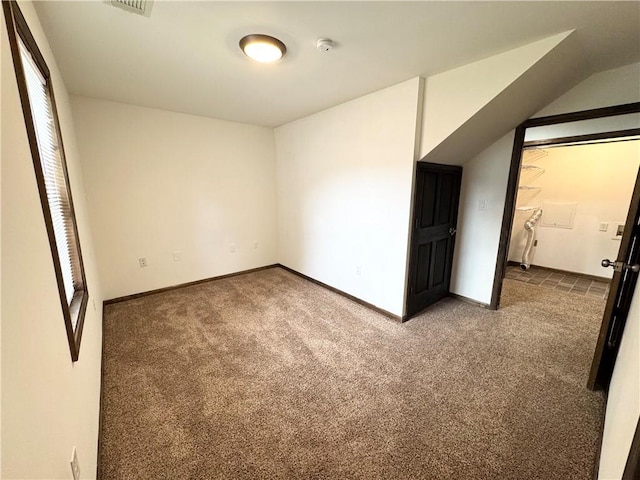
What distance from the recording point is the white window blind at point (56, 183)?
142cm

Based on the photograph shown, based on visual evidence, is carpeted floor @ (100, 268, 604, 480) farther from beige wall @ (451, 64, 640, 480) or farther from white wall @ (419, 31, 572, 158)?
white wall @ (419, 31, 572, 158)

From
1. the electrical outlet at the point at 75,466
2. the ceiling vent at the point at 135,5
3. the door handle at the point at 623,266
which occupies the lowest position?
the electrical outlet at the point at 75,466

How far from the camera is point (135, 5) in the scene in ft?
4.53

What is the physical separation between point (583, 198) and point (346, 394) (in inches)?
190

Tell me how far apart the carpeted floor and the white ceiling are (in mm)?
2298

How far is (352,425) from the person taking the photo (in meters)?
1.56

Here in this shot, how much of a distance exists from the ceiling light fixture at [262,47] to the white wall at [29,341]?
1158 millimetres

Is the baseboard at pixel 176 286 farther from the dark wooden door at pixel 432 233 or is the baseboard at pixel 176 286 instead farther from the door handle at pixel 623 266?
the door handle at pixel 623 266

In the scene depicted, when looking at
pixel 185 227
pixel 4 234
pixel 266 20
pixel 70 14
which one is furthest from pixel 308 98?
pixel 4 234

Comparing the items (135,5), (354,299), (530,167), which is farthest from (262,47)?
(530,167)

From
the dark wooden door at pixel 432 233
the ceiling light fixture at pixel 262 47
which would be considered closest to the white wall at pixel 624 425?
the dark wooden door at pixel 432 233

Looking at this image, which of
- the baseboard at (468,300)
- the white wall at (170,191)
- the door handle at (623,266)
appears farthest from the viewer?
the baseboard at (468,300)

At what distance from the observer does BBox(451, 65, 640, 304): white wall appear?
235 cm

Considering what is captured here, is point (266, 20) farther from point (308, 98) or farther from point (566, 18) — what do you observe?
point (566, 18)
